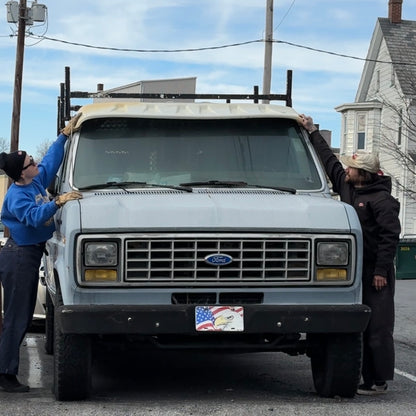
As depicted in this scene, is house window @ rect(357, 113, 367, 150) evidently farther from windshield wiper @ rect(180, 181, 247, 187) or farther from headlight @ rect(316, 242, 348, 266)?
headlight @ rect(316, 242, 348, 266)

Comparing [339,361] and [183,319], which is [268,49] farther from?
[183,319]

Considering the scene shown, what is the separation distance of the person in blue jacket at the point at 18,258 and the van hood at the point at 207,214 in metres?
0.76

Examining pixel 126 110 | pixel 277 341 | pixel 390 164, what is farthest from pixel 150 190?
pixel 390 164

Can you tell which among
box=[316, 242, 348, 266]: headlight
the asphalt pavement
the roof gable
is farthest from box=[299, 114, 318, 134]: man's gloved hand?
the roof gable

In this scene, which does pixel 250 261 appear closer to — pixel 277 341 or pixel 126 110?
pixel 277 341

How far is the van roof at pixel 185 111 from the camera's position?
22.2ft

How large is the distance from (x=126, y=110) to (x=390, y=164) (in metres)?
28.5

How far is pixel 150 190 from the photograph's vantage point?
6246 millimetres

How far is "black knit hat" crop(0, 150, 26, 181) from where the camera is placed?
649 centimetres

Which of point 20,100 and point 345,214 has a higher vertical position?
point 20,100

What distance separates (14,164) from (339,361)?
2780mm

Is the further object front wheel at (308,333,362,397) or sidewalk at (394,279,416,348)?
sidewalk at (394,279,416,348)

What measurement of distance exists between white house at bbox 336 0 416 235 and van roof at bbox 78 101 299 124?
83.0ft

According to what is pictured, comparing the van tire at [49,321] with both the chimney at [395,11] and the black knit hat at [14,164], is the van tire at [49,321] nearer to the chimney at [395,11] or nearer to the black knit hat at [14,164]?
the black knit hat at [14,164]
